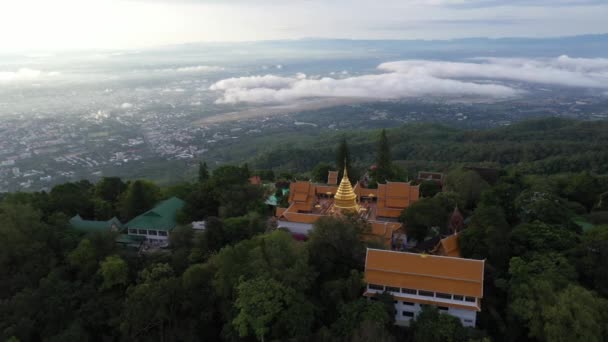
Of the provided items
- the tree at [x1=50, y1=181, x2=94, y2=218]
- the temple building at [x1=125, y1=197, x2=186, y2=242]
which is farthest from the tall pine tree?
the tree at [x1=50, y1=181, x2=94, y2=218]

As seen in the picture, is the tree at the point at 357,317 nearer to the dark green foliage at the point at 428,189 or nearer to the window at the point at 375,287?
the window at the point at 375,287

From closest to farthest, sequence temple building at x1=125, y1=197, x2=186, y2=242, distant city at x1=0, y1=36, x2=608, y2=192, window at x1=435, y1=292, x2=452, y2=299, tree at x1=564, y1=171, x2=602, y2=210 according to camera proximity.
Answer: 1. window at x1=435, y1=292, x2=452, y2=299
2. temple building at x1=125, y1=197, x2=186, y2=242
3. tree at x1=564, y1=171, x2=602, y2=210
4. distant city at x1=0, y1=36, x2=608, y2=192

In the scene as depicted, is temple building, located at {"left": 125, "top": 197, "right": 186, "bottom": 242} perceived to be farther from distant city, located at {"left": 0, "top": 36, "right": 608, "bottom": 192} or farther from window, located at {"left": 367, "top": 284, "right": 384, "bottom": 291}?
distant city, located at {"left": 0, "top": 36, "right": 608, "bottom": 192}

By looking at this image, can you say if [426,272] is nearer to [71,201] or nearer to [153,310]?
[153,310]

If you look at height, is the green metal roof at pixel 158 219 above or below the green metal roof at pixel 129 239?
above

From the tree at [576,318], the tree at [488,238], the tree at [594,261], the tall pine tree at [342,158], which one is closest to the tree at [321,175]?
the tall pine tree at [342,158]

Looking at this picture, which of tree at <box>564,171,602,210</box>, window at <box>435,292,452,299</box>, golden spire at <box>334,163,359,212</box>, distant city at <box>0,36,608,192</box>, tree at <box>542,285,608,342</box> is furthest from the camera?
distant city at <box>0,36,608,192</box>
